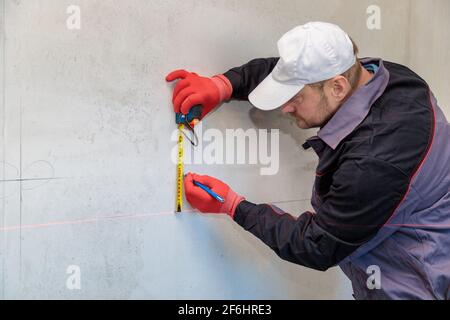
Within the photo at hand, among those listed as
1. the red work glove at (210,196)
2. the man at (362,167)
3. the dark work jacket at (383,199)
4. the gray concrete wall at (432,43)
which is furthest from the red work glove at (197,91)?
the gray concrete wall at (432,43)

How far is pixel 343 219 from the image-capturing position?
1.10m

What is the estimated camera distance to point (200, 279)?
4.73ft

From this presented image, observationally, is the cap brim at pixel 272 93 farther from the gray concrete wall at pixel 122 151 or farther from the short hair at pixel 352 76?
the gray concrete wall at pixel 122 151

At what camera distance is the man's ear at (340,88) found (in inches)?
46.2

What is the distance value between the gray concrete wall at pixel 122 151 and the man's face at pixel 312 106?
269 millimetres

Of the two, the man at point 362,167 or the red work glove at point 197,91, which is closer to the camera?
the man at point 362,167

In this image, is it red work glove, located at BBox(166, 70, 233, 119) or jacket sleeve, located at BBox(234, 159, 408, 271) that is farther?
red work glove, located at BBox(166, 70, 233, 119)

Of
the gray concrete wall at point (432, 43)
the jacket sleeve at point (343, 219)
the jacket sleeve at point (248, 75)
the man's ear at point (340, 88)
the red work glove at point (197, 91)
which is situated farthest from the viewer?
the gray concrete wall at point (432, 43)

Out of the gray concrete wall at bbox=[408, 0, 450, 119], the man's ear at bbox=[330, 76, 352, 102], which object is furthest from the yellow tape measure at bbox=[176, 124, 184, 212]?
the gray concrete wall at bbox=[408, 0, 450, 119]

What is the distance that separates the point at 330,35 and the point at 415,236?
1.83ft

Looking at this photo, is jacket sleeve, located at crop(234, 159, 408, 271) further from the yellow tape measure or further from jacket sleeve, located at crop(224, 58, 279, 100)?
jacket sleeve, located at crop(224, 58, 279, 100)

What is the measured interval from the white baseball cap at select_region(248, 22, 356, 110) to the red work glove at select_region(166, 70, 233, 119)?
0.69 ft

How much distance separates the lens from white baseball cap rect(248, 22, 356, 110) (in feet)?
3.73

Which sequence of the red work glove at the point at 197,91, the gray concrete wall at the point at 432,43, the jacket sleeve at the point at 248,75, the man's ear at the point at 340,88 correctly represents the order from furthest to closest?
the gray concrete wall at the point at 432,43
the jacket sleeve at the point at 248,75
the red work glove at the point at 197,91
the man's ear at the point at 340,88
